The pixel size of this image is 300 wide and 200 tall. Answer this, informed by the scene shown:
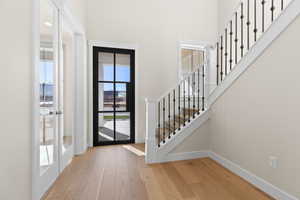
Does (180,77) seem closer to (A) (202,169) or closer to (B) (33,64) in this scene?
(A) (202,169)

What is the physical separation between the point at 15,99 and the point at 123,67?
2.57 meters

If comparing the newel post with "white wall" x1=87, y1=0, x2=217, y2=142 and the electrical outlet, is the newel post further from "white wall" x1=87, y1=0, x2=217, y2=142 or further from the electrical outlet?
the electrical outlet

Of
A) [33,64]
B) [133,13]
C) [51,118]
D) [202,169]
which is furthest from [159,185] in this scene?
[133,13]

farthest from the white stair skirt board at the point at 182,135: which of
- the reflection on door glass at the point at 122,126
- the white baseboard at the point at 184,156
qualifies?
the reflection on door glass at the point at 122,126

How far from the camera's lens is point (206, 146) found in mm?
2926

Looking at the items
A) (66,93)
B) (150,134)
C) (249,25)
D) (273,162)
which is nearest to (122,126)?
(150,134)

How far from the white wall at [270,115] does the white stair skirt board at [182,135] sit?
1.45 ft

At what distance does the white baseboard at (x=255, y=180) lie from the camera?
1670 millimetres

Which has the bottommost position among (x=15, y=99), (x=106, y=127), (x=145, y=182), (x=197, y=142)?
(x=145, y=182)

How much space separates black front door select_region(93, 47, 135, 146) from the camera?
352 cm

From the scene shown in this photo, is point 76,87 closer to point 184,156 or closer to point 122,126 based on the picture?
point 122,126

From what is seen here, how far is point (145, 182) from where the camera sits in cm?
205

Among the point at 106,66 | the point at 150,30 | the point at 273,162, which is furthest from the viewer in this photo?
the point at 150,30

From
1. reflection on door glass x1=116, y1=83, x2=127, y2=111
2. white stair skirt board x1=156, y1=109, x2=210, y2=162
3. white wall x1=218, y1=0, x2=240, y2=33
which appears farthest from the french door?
white wall x1=218, y1=0, x2=240, y2=33
